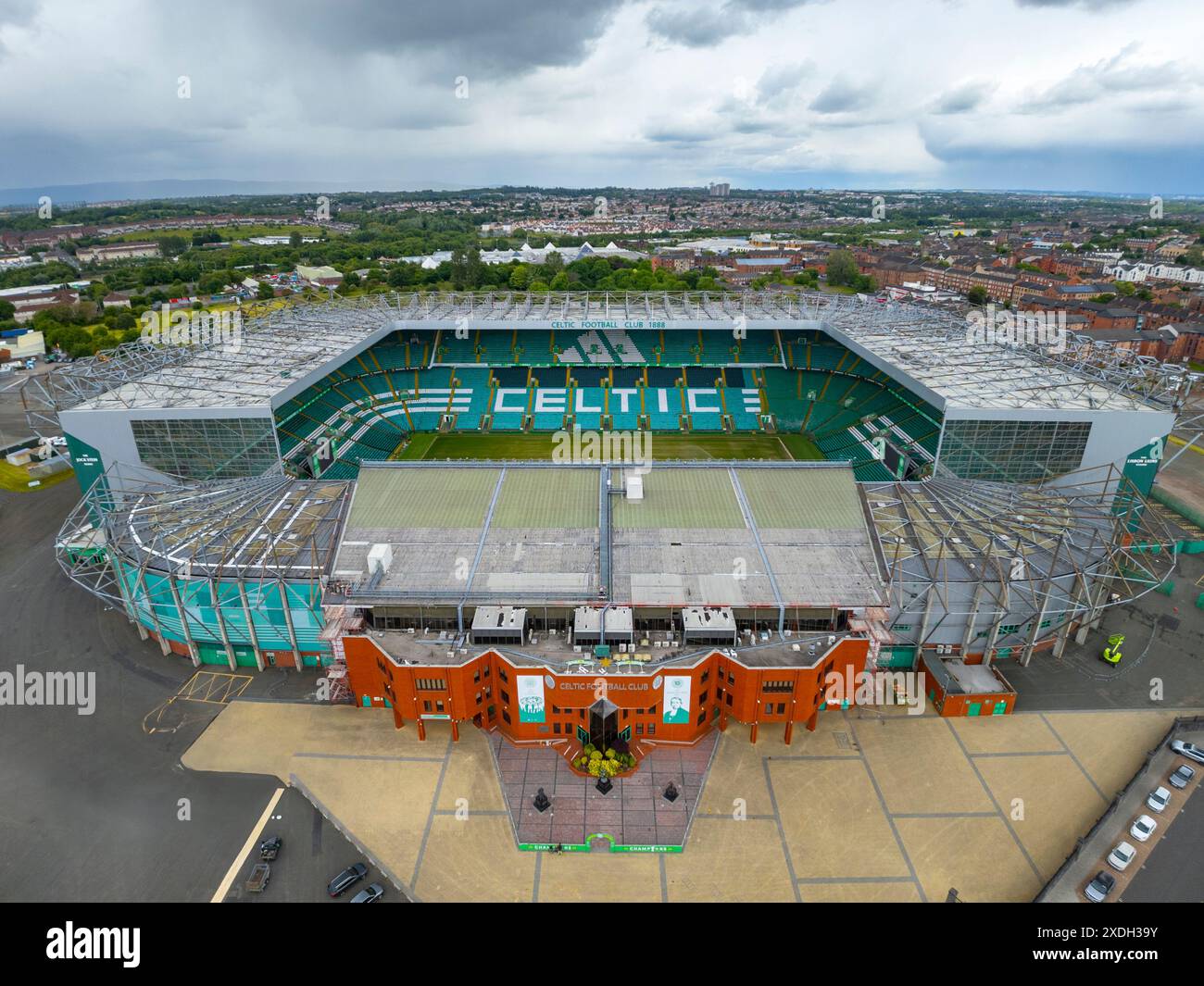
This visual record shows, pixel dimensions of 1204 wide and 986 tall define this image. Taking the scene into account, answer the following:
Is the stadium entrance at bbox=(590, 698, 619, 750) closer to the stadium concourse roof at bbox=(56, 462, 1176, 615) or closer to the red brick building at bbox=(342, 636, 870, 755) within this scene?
the red brick building at bbox=(342, 636, 870, 755)

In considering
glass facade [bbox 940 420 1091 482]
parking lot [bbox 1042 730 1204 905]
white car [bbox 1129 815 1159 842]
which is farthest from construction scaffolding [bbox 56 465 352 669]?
glass facade [bbox 940 420 1091 482]

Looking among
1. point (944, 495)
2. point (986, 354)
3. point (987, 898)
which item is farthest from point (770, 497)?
point (986, 354)

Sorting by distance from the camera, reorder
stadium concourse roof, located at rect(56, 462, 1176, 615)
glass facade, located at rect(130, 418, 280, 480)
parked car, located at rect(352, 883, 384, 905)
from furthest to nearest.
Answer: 1. glass facade, located at rect(130, 418, 280, 480)
2. stadium concourse roof, located at rect(56, 462, 1176, 615)
3. parked car, located at rect(352, 883, 384, 905)

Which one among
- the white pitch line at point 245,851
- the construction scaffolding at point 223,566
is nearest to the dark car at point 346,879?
the white pitch line at point 245,851

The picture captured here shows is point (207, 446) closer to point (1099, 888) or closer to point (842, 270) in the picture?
point (1099, 888)

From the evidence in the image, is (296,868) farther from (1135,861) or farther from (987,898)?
(1135,861)
